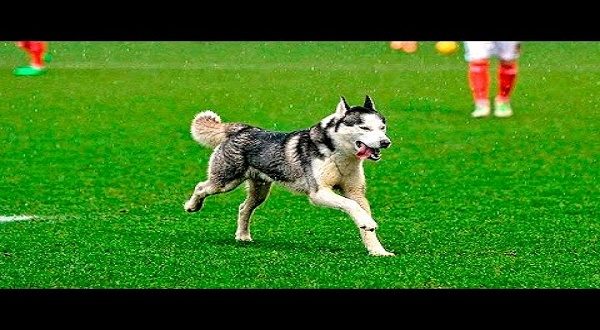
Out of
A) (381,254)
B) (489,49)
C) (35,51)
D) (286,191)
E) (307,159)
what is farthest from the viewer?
(35,51)

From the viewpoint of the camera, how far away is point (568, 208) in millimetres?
11797

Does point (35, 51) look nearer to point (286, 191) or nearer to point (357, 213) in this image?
point (286, 191)

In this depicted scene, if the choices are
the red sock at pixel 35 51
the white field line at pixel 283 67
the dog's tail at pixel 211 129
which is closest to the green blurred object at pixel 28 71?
the red sock at pixel 35 51

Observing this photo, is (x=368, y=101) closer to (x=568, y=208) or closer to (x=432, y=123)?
(x=568, y=208)

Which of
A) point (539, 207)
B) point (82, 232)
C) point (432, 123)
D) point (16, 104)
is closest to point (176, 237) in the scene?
point (82, 232)

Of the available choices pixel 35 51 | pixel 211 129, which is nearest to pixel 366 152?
pixel 211 129

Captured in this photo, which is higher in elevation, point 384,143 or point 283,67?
point 283,67

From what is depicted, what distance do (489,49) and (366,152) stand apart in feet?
23.2

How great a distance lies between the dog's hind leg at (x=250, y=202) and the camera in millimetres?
10047

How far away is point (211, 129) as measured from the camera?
10.3 meters

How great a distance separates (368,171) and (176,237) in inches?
160

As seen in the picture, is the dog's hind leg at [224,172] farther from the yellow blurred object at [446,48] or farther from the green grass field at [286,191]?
the yellow blurred object at [446,48]

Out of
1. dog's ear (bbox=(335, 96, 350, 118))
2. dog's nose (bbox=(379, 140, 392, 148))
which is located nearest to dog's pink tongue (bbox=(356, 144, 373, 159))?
dog's nose (bbox=(379, 140, 392, 148))

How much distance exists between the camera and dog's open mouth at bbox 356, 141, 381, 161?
9.18m
